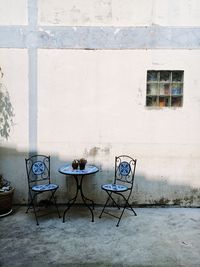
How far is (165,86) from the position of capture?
477cm

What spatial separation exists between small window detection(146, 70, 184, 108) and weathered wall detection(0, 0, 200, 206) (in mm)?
97

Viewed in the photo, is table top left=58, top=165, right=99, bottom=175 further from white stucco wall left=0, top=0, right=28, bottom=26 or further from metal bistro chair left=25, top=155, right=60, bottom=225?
white stucco wall left=0, top=0, right=28, bottom=26

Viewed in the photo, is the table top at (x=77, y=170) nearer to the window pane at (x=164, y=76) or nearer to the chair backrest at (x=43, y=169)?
the chair backrest at (x=43, y=169)

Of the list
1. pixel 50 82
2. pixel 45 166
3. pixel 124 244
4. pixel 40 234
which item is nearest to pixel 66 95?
pixel 50 82

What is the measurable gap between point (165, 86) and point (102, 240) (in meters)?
2.67

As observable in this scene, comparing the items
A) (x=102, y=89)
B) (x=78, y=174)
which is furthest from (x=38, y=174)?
(x=102, y=89)

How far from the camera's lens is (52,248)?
3.41m

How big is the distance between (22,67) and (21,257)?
9.76 ft

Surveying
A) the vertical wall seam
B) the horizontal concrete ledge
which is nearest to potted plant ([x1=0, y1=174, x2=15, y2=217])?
the vertical wall seam

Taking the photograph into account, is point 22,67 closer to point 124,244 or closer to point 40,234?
point 40,234

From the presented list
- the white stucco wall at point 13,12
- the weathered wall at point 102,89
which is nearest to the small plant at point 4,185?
the weathered wall at point 102,89

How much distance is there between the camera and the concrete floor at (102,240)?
10.3 feet

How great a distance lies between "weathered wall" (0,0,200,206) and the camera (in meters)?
4.65

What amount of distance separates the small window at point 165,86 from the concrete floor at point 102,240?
1868 mm
